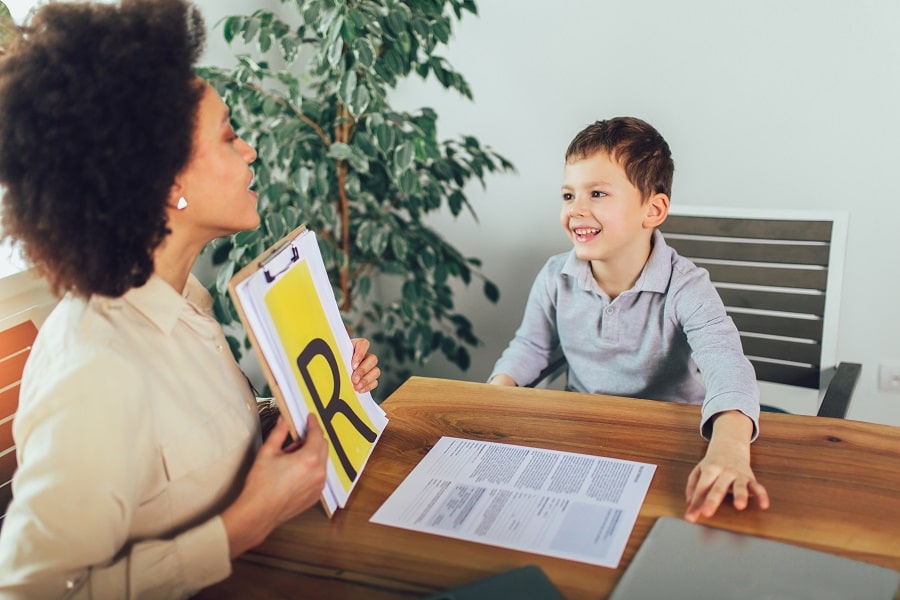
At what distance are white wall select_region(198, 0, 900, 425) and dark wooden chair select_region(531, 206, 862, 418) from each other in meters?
0.36

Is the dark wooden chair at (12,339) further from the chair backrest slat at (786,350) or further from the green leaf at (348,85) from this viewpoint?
→ the chair backrest slat at (786,350)

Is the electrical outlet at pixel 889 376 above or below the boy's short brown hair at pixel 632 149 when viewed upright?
below

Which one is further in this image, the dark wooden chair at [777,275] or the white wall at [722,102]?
→ the white wall at [722,102]

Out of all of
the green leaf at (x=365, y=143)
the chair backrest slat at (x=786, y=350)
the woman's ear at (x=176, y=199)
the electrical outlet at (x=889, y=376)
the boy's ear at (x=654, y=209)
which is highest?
the woman's ear at (x=176, y=199)

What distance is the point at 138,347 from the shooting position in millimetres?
817

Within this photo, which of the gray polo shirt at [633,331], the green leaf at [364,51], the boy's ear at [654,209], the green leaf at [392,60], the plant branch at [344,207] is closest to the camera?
the gray polo shirt at [633,331]

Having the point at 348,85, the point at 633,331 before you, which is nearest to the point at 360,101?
the point at 348,85

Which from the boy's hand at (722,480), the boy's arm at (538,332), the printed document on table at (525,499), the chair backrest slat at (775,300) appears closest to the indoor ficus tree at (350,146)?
the boy's arm at (538,332)

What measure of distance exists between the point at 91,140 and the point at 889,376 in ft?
7.17

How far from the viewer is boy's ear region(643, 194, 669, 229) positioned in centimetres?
149

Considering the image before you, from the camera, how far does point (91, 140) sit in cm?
78

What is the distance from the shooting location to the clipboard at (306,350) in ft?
2.75

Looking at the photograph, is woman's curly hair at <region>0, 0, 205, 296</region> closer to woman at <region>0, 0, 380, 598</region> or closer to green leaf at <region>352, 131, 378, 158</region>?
woman at <region>0, 0, 380, 598</region>

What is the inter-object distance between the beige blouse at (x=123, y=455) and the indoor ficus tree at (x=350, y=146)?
39.3 inches
